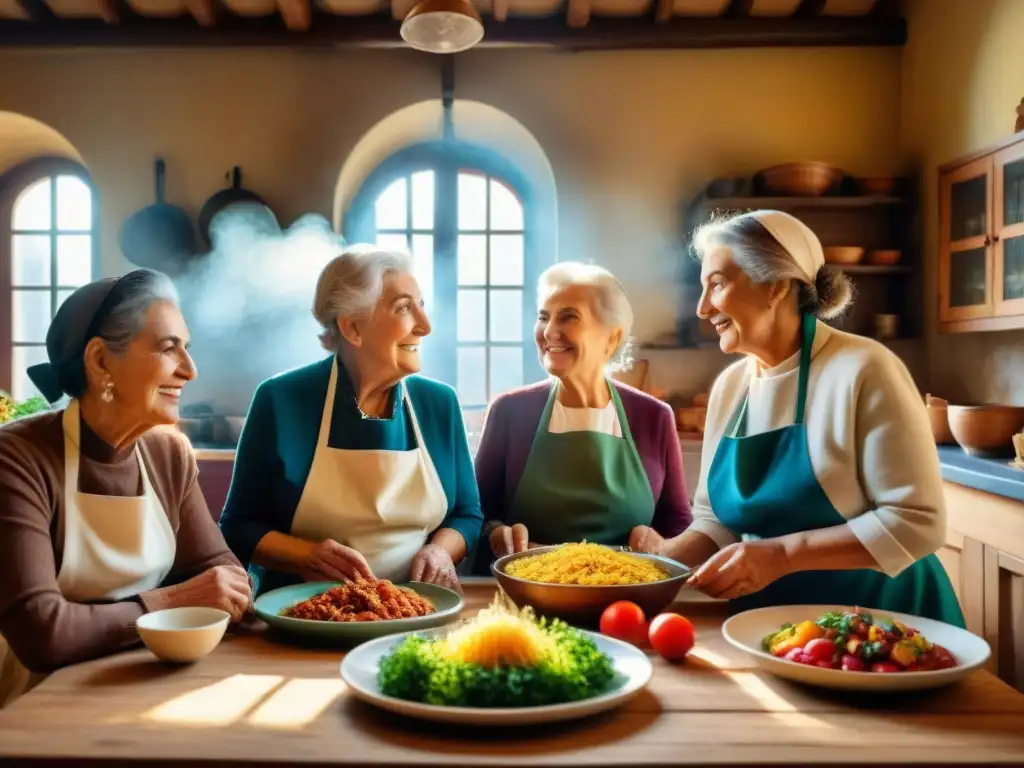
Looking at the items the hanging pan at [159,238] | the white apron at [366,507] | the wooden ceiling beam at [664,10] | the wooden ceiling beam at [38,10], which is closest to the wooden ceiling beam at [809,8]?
the wooden ceiling beam at [664,10]

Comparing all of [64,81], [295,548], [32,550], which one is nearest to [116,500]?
[32,550]

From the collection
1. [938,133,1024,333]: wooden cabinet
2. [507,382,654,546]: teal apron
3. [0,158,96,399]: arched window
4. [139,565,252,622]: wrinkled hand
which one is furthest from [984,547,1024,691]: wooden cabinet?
[0,158,96,399]: arched window

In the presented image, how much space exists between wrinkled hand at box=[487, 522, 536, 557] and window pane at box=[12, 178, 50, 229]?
5067 mm

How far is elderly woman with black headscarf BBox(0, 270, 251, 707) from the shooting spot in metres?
1.61

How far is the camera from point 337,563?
195 centimetres

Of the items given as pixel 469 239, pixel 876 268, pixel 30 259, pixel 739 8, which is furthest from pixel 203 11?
pixel 876 268

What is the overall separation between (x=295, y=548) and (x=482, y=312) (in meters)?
4.02

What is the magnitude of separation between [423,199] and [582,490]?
3920 mm

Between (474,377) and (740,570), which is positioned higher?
(474,377)

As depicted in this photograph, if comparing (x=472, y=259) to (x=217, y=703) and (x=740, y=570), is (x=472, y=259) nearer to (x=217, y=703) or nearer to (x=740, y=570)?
(x=740, y=570)

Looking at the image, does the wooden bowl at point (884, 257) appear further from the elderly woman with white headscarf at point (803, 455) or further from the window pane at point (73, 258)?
the window pane at point (73, 258)

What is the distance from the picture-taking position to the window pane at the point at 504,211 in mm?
5984

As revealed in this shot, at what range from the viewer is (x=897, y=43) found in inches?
205

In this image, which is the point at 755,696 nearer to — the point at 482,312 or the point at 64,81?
the point at 482,312
